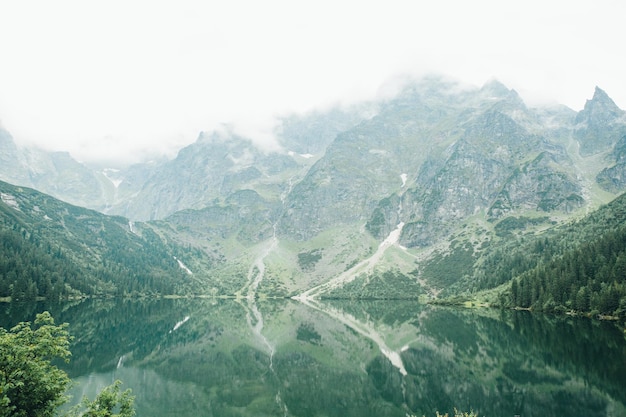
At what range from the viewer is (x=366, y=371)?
58.8m

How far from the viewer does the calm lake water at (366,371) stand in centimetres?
4053

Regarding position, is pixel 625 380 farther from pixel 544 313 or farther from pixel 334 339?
pixel 544 313

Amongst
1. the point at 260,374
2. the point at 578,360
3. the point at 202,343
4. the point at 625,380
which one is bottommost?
the point at 202,343

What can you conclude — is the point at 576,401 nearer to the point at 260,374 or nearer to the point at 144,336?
the point at 260,374

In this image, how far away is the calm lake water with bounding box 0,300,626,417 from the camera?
4053cm

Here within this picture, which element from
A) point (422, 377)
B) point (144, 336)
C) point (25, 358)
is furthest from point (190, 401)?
point (144, 336)

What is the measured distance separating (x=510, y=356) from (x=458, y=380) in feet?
54.1

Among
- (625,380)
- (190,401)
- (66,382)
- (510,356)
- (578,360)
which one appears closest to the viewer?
(66,382)

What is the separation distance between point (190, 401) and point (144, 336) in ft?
170

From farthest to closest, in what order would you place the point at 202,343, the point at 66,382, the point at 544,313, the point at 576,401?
1. the point at 544,313
2. the point at 202,343
3. the point at 576,401
4. the point at 66,382

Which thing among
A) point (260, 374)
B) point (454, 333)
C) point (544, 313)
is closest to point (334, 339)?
point (454, 333)

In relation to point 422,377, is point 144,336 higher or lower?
lower

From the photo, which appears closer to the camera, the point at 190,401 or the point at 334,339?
the point at 190,401

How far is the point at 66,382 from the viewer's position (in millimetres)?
18500
